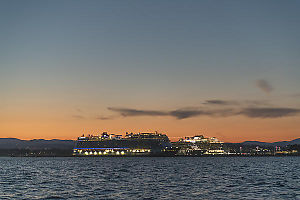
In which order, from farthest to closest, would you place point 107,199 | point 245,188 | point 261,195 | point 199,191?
point 245,188
point 199,191
point 261,195
point 107,199

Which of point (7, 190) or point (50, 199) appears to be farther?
point (7, 190)

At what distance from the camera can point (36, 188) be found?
45156mm

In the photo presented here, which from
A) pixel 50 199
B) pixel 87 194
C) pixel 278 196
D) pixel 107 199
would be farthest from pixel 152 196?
pixel 278 196

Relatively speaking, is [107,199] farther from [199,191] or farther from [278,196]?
[278,196]

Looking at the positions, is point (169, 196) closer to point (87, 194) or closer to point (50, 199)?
point (87, 194)

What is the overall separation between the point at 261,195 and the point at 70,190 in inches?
839

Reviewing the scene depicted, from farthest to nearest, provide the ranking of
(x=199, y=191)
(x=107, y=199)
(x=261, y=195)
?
(x=199, y=191), (x=261, y=195), (x=107, y=199)

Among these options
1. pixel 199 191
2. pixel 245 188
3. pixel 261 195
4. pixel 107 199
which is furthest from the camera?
pixel 245 188

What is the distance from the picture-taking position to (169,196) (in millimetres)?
37250

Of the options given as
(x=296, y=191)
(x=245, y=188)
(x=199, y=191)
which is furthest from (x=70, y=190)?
(x=296, y=191)

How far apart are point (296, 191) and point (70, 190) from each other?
2587cm

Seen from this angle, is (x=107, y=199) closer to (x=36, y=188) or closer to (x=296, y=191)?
(x=36, y=188)

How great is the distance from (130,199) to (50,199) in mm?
7777

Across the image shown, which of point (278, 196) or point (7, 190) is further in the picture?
point (7, 190)
